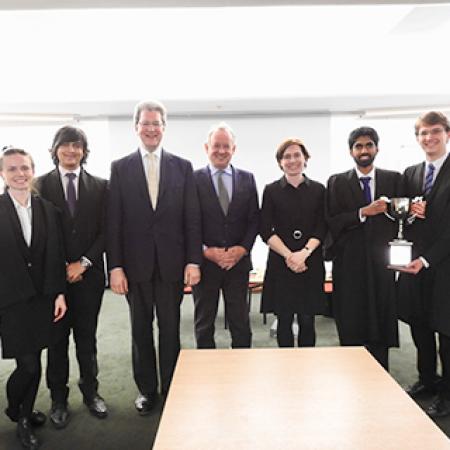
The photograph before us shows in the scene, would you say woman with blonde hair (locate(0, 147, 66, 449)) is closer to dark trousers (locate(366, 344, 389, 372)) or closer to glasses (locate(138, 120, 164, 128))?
glasses (locate(138, 120, 164, 128))

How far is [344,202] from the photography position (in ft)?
8.73

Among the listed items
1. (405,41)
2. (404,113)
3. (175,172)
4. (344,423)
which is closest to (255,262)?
(404,113)

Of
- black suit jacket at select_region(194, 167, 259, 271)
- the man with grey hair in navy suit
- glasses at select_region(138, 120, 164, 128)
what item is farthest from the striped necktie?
black suit jacket at select_region(194, 167, 259, 271)

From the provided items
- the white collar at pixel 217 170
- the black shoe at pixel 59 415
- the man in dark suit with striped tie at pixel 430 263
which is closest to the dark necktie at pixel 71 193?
the white collar at pixel 217 170

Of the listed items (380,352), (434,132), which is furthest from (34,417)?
(434,132)

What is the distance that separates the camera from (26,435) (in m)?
2.26

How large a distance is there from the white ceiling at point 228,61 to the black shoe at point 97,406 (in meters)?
3.08

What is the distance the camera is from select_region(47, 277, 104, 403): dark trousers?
2465 mm

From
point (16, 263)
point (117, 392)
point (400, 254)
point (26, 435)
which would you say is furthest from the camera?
point (117, 392)

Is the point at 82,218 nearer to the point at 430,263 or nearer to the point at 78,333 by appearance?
the point at 78,333

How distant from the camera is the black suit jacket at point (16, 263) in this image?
210cm

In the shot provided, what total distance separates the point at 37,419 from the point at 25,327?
2.31ft

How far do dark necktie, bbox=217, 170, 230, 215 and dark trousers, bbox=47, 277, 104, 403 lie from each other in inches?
34.2

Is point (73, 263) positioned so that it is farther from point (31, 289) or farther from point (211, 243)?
point (211, 243)
